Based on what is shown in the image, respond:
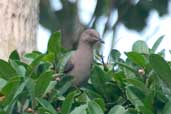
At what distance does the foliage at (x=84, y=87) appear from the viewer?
326 centimetres

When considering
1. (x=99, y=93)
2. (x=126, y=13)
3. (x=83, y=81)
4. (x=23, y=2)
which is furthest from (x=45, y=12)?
(x=99, y=93)

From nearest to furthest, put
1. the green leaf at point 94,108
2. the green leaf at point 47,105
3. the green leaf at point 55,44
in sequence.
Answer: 1. the green leaf at point 94,108
2. the green leaf at point 47,105
3. the green leaf at point 55,44

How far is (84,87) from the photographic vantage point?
12.6ft

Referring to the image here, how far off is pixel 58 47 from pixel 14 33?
49.2 inches

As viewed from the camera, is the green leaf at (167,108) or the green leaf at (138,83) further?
the green leaf at (138,83)

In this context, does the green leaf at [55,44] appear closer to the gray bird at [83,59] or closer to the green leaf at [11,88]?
the gray bird at [83,59]

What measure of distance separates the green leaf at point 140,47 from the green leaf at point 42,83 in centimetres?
71

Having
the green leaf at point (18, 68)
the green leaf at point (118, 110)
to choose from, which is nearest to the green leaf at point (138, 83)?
the green leaf at point (118, 110)

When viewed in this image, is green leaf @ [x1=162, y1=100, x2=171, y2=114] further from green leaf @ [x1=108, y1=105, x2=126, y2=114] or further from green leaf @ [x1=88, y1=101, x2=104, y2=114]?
green leaf @ [x1=88, y1=101, x2=104, y2=114]

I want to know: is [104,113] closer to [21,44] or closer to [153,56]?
[153,56]

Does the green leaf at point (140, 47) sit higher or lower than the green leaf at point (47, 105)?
higher

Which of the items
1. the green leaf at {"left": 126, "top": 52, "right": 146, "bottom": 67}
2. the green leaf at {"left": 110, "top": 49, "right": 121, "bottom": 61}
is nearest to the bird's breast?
the green leaf at {"left": 110, "top": 49, "right": 121, "bottom": 61}

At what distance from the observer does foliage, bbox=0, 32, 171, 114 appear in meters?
3.26

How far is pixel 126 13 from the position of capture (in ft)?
30.0
